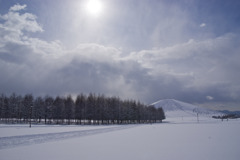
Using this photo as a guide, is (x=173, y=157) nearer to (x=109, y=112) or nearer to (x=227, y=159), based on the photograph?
(x=227, y=159)

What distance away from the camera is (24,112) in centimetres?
7681

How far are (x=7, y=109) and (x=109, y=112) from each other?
47162 millimetres

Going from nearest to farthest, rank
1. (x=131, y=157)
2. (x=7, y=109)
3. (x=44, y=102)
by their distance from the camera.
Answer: (x=131, y=157)
(x=7, y=109)
(x=44, y=102)

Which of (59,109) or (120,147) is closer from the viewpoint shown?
(120,147)

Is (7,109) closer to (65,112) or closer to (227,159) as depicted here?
(65,112)

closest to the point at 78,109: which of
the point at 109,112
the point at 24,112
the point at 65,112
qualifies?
the point at 65,112

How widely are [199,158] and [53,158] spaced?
934 centimetres

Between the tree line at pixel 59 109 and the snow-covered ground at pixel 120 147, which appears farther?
the tree line at pixel 59 109

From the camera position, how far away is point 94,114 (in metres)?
79.7

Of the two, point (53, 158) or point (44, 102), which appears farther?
point (44, 102)

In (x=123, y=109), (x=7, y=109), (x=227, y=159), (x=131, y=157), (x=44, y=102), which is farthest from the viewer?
(x=123, y=109)

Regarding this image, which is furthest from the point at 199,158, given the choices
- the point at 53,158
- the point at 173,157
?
the point at 53,158

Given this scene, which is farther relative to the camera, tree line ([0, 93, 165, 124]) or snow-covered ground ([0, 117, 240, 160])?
tree line ([0, 93, 165, 124])

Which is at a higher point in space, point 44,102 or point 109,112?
point 44,102
